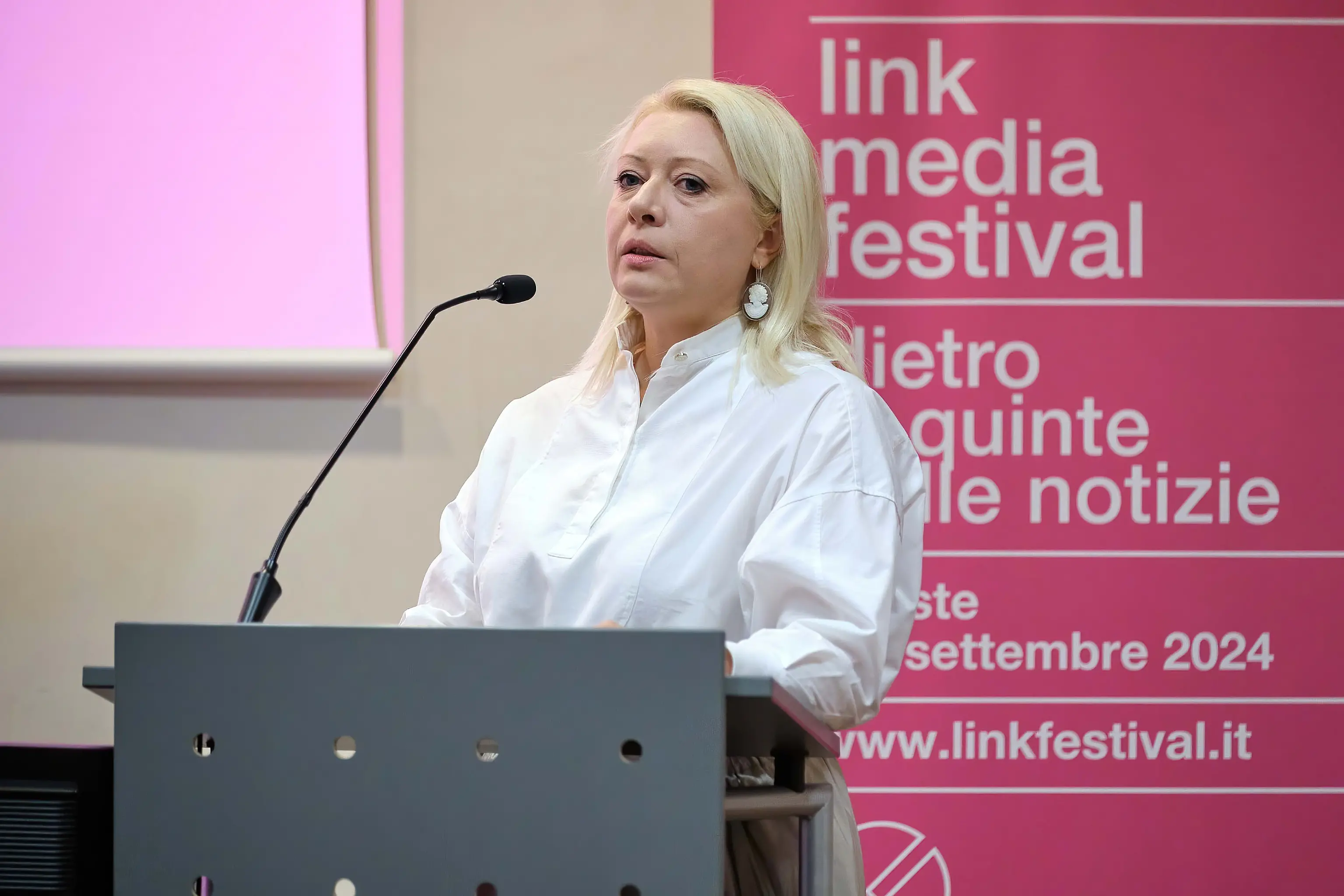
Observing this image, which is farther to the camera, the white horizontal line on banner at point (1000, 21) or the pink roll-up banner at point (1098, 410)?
the white horizontal line on banner at point (1000, 21)

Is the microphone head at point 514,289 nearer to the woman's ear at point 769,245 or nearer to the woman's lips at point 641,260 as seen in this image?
the woman's lips at point 641,260

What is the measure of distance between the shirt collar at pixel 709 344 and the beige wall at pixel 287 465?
3.08ft

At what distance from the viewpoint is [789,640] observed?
4.71 feet

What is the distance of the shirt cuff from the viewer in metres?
1.39

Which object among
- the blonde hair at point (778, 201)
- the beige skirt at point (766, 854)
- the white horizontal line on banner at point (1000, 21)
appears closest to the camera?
the beige skirt at point (766, 854)

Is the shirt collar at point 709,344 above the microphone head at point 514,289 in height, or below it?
below

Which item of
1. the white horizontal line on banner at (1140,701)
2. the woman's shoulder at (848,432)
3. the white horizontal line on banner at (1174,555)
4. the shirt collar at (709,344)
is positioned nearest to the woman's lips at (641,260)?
the shirt collar at (709,344)

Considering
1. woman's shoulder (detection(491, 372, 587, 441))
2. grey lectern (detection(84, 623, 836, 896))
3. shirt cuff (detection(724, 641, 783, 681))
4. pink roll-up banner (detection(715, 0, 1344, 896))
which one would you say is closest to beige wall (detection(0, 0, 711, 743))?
pink roll-up banner (detection(715, 0, 1344, 896))

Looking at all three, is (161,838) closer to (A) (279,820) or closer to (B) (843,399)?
(A) (279,820)

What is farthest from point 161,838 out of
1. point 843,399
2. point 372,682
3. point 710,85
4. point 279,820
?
point 710,85

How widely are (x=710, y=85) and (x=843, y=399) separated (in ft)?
1.65

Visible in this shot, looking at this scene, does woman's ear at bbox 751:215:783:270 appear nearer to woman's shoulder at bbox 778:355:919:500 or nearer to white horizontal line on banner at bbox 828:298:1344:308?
woman's shoulder at bbox 778:355:919:500

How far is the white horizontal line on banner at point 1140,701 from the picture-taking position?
8.67 feet

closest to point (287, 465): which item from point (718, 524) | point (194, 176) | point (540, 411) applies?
point (194, 176)
